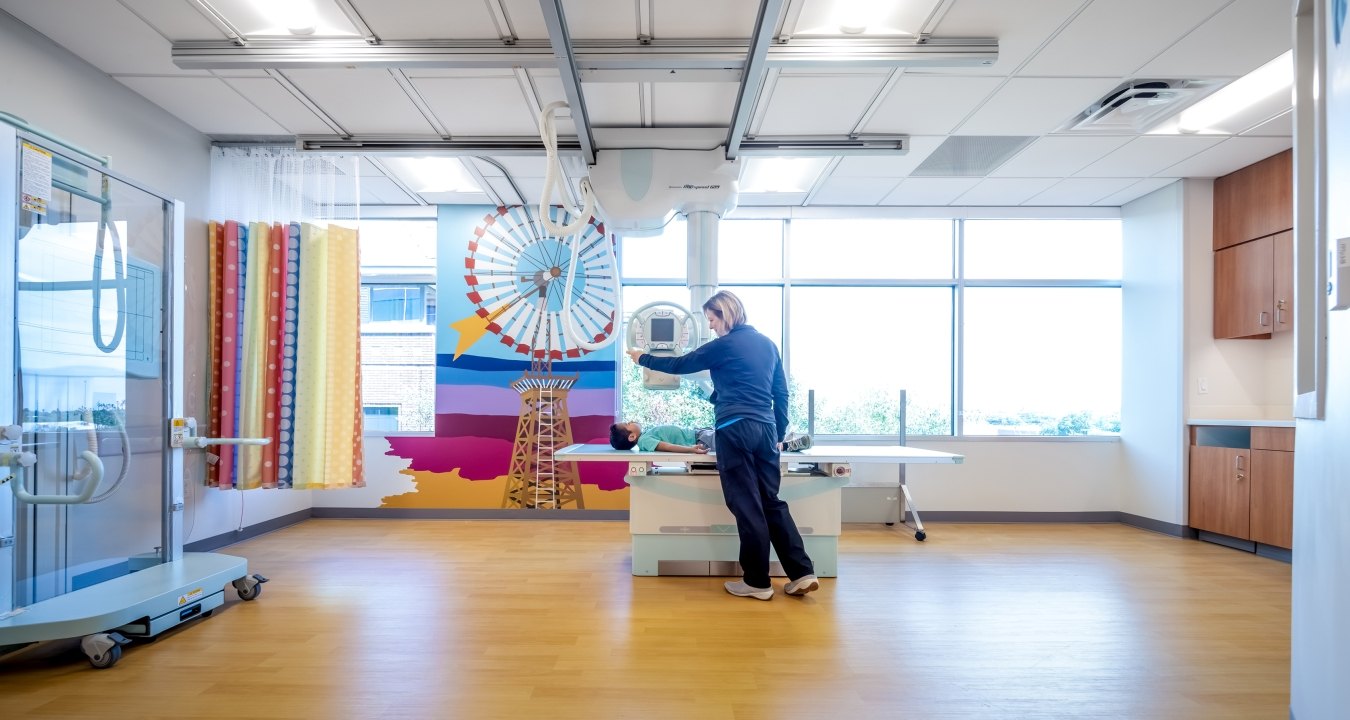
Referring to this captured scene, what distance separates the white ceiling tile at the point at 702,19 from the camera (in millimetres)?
2578

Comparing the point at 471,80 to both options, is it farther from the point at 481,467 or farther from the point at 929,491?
the point at 929,491

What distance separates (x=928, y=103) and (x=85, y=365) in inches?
155

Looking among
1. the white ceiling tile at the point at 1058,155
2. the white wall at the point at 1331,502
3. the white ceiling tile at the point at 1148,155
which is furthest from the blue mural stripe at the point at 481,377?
the white wall at the point at 1331,502

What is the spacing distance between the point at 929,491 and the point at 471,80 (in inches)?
167

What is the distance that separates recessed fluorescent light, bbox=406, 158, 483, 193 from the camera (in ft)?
14.3

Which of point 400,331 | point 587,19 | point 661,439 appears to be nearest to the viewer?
point 587,19

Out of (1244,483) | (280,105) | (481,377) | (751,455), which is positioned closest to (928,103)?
(751,455)

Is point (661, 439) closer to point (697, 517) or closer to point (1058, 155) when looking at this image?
point (697, 517)

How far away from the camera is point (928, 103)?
3.42 metres

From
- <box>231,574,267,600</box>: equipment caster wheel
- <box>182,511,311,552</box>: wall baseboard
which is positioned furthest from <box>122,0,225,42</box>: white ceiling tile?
<box>182,511,311,552</box>: wall baseboard

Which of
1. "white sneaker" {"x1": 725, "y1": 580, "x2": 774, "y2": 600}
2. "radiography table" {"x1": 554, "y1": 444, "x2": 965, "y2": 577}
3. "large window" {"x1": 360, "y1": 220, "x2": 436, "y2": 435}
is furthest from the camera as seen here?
"large window" {"x1": 360, "y1": 220, "x2": 436, "y2": 435}

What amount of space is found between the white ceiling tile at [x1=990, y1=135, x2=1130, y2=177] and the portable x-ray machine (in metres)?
4.59

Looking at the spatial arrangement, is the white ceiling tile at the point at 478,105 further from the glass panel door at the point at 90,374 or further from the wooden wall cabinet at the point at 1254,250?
the wooden wall cabinet at the point at 1254,250

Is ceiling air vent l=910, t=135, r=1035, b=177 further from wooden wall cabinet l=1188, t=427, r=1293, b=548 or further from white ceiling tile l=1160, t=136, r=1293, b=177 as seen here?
wooden wall cabinet l=1188, t=427, r=1293, b=548
